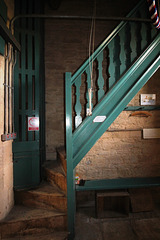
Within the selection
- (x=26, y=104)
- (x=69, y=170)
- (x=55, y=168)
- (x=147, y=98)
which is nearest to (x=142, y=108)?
(x=147, y=98)

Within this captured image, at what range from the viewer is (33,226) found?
8.55 feet

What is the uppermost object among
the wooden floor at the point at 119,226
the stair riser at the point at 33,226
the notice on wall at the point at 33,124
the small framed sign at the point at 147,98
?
the small framed sign at the point at 147,98

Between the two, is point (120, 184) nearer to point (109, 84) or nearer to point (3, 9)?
point (109, 84)

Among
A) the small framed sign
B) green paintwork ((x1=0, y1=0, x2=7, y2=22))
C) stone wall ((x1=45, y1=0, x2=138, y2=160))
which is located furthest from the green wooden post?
the small framed sign

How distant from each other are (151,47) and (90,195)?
147 inches

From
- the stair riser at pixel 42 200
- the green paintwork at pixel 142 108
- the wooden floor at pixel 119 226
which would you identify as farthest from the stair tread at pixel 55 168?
the green paintwork at pixel 142 108

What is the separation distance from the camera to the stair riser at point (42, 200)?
2.79 m

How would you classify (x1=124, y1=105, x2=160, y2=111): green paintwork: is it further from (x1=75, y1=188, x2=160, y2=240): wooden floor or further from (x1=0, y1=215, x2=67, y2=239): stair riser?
(x1=0, y1=215, x2=67, y2=239): stair riser

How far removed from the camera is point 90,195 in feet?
13.4

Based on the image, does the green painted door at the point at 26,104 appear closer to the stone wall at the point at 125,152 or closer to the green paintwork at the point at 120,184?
the green paintwork at the point at 120,184

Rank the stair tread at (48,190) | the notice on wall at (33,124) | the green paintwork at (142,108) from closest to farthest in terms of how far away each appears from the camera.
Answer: the stair tread at (48,190) < the notice on wall at (33,124) < the green paintwork at (142,108)

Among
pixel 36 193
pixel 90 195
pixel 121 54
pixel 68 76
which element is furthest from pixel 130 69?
pixel 90 195

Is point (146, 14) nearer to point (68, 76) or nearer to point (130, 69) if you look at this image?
point (130, 69)

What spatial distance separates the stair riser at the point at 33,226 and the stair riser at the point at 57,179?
0.50 m
